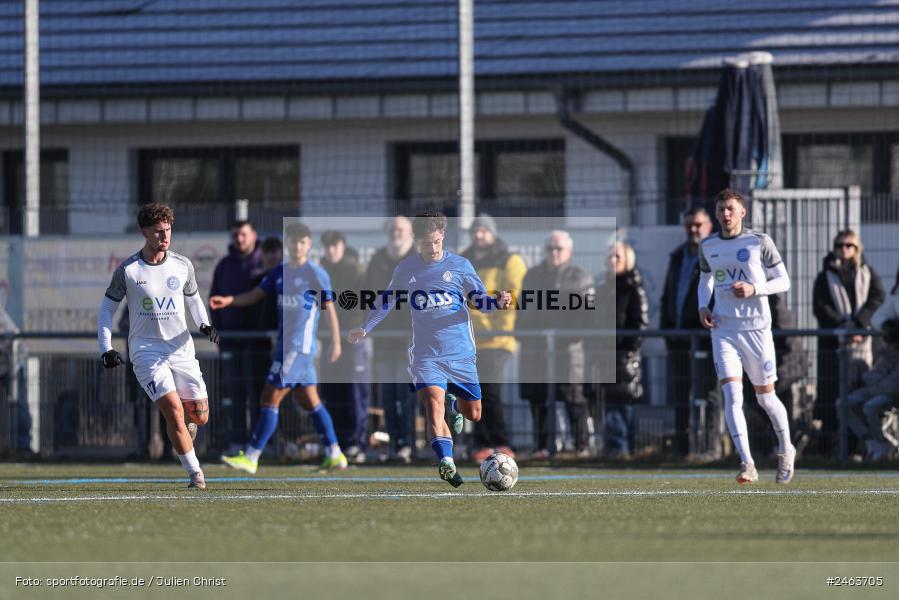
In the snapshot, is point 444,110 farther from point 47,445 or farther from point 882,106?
point 47,445

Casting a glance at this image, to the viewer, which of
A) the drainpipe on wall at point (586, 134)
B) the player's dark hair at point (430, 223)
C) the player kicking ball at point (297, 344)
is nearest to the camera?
the player's dark hair at point (430, 223)

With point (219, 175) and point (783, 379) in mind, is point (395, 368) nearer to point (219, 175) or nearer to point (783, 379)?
point (783, 379)

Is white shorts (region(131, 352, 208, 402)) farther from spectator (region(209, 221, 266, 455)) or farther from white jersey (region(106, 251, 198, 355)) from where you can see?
spectator (region(209, 221, 266, 455))

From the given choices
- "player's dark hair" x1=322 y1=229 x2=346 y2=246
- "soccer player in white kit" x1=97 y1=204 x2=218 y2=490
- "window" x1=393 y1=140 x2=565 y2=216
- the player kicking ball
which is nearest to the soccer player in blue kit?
"soccer player in white kit" x1=97 y1=204 x2=218 y2=490

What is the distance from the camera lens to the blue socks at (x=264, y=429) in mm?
14844

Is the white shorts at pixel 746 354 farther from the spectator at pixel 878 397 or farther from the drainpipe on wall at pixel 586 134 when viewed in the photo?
the drainpipe on wall at pixel 586 134

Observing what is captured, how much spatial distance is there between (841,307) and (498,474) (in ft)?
18.8

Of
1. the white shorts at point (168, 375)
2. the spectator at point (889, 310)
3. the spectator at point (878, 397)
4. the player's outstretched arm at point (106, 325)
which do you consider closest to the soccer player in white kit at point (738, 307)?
the spectator at point (878, 397)

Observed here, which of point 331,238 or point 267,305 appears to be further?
point 267,305

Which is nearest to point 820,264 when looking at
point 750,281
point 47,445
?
point 750,281

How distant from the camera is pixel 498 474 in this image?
1189 centimetres

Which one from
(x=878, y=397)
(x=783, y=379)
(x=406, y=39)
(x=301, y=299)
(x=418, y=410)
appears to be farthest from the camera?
(x=406, y=39)

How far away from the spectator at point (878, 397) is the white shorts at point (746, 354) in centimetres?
264

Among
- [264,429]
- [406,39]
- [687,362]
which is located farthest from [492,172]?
[264,429]
